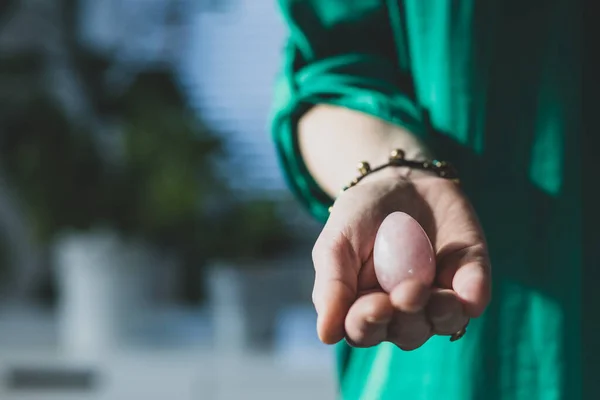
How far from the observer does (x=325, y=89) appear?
17.0 inches

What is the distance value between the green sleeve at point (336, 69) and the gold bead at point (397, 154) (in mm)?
23

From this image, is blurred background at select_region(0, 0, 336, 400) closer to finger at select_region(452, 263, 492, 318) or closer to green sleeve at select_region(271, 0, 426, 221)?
green sleeve at select_region(271, 0, 426, 221)

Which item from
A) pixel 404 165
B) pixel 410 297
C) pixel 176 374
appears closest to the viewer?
pixel 410 297

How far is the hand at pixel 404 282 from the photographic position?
0.29m

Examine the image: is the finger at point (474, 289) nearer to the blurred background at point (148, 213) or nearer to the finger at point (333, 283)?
the finger at point (333, 283)

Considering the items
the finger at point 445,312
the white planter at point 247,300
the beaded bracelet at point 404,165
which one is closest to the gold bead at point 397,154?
the beaded bracelet at point 404,165

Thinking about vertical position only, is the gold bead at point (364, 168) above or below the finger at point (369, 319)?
above

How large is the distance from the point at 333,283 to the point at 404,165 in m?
0.10

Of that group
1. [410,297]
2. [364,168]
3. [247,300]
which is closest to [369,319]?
[410,297]

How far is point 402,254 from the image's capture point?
1.05 ft

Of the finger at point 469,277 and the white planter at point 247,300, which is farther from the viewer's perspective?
the white planter at point 247,300

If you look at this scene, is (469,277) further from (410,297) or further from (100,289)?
(100,289)

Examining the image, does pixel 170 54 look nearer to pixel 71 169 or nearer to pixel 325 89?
pixel 71 169

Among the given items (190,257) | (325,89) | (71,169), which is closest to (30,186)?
(71,169)
